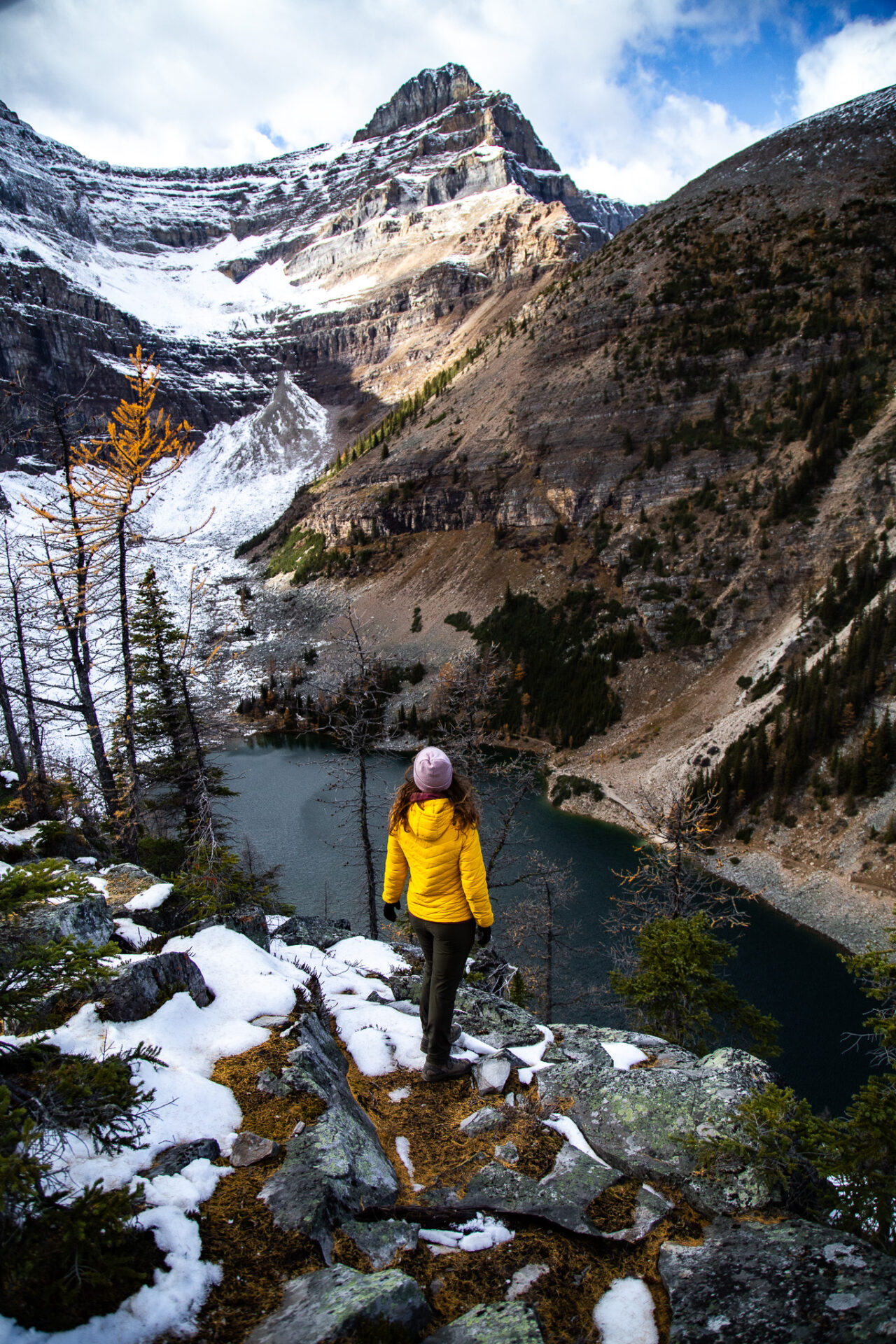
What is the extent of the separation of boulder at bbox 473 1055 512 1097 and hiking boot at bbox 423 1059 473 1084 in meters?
0.15

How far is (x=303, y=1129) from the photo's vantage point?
4168 millimetres

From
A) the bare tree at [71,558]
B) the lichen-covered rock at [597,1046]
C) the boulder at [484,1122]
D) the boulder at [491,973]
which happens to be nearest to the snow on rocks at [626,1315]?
the boulder at [484,1122]

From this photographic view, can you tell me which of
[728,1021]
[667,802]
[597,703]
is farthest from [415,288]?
[728,1021]

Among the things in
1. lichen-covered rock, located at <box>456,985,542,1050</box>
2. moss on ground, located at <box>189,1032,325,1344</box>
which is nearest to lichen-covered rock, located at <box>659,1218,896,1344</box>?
moss on ground, located at <box>189,1032,325,1344</box>

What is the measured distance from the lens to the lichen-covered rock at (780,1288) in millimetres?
2859

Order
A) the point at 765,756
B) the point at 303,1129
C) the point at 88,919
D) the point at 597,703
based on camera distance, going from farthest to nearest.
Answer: the point at 597,703
the point at 765,756
the point at 88,919
the point at 303,1129

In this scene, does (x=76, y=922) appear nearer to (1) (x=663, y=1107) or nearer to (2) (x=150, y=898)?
(2) (x=150, y=898)

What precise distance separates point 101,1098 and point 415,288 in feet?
612

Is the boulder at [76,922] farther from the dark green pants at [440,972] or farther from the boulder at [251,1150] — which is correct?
the dark green pants at [440,972]

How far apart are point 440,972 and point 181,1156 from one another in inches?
94.4

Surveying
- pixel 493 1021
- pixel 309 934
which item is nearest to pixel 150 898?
pixel 309 934

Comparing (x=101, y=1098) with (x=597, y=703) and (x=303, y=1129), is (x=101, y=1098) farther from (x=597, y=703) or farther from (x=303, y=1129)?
(x=597, y=703)

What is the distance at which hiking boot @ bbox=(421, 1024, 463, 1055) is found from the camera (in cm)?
584

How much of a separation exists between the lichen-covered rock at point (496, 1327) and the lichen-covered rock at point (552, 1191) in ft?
2.83
